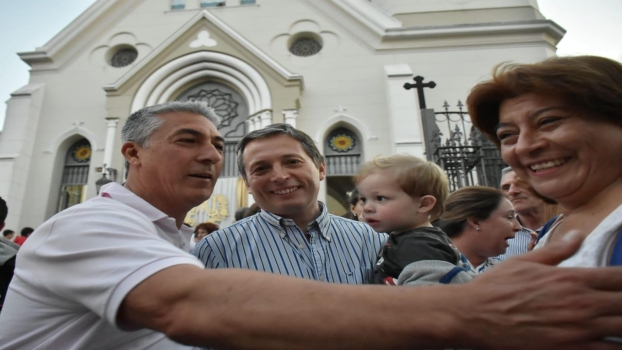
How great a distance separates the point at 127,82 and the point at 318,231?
11.9 m

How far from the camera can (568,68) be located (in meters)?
1.16

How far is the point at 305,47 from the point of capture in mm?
13336

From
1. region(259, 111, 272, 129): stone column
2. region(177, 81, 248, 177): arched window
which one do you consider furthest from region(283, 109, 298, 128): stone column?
region(177, 81, 248, 177): arched window

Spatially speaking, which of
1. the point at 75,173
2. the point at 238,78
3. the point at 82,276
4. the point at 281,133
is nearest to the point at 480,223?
the point at 281,133

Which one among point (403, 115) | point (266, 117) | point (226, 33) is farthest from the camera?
point (226, 33)

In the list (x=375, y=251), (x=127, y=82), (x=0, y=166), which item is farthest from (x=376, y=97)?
(x=0, y=166)

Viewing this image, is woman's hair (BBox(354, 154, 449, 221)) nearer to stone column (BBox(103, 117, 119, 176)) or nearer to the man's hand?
the man's hand

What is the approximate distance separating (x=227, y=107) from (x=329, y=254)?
443 inches

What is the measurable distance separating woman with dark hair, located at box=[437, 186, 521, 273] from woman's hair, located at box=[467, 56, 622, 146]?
1.26 metres

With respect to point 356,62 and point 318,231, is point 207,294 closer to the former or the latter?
point 318,231

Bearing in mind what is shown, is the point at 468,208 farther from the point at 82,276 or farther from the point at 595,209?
the point at 82,276

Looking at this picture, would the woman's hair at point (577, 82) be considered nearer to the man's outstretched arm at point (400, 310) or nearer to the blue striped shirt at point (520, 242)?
the man's outstretched arm at point (400, 310)

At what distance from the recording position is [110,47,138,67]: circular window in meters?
13.4

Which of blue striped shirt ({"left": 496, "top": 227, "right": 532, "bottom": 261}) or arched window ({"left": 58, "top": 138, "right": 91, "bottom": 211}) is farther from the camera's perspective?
arched window ({"left": 58, "top": 138, "right": 91, "bottom": 211})
